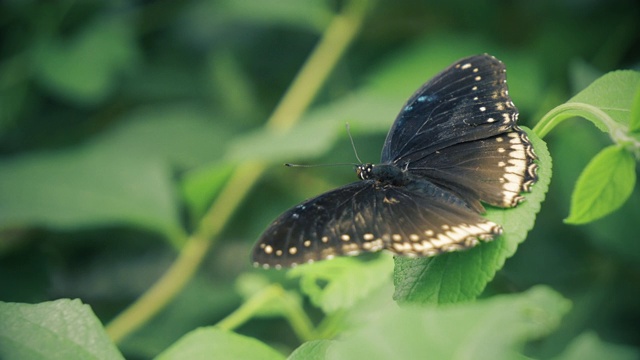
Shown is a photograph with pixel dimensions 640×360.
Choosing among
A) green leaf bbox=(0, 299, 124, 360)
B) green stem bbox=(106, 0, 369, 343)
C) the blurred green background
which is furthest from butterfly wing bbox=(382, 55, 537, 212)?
green stem bbox=(106, 0, 369, 343)

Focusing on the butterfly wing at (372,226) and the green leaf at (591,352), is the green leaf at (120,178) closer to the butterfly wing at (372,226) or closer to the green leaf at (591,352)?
the butterfly wing at (372,226)

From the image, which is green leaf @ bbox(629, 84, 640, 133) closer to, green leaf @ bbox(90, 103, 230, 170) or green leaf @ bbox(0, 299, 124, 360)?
green leaf @ bbox(0, 299, 124, 360)

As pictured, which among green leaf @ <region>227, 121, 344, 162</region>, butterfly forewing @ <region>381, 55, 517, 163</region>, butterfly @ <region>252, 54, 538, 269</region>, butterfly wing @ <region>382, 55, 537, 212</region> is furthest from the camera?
green leaf @ <region>227, 121, 344, 162</region>

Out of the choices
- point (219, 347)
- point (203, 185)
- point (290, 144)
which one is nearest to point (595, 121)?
point (219, 347)

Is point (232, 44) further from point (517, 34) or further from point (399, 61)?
point (517, 34)

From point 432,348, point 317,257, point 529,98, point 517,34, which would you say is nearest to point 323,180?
point 529,98
